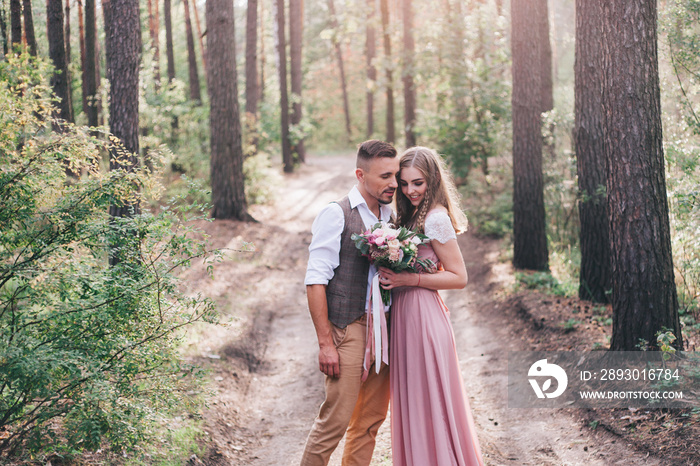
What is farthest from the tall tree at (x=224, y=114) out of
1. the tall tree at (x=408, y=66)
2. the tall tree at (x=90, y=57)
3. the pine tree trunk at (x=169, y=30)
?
the tall tree at (x=408, y=66)

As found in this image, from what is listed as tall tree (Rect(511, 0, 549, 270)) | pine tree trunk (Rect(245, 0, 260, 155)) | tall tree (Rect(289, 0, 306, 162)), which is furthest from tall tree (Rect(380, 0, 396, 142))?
tall tree (Rect(511, 0, 549, 270))

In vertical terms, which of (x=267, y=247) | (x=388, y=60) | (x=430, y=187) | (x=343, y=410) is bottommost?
(x=267, y=247)

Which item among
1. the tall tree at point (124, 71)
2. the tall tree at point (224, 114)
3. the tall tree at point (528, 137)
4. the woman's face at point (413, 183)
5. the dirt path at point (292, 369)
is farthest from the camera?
the tall tree at point (224, 114)

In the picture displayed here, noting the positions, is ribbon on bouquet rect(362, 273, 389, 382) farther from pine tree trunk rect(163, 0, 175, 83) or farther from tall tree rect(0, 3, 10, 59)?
pine tree trunk rect(163, 0, 175, 83)

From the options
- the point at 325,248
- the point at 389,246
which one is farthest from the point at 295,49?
the point at 389,246

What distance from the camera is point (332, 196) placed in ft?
60.5

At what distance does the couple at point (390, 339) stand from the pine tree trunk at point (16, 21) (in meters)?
7.09

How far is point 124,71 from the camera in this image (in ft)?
20.9

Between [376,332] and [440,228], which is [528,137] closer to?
[440,228]

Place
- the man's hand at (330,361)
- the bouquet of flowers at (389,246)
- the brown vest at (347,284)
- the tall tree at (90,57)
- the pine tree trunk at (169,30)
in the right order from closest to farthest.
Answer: the bouquet of flowers at (389,246), the man's hand at (330,361), the brown vest at (347,284), the tall tree at (90,57), the pine tree trunk at (169,30)

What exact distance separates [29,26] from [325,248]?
7.74 metres

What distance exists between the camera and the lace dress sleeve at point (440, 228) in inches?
150

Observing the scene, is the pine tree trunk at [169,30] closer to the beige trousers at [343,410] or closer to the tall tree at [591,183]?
the tall tree at [591,183]

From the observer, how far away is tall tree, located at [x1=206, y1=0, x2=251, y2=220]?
12391mm
